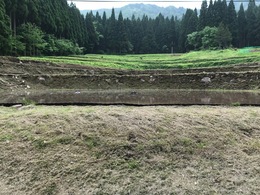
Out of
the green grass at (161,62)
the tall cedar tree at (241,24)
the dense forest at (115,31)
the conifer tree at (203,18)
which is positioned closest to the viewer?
the green grass at (161,62)

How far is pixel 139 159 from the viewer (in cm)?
326

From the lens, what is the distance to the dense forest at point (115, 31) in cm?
3075

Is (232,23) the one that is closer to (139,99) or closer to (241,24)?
(241,24)

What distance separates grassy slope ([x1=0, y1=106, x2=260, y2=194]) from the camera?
2.96 m

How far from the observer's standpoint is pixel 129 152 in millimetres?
3355

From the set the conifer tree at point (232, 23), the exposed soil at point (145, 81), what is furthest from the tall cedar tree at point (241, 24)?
the exposed soil at point (145, 81)

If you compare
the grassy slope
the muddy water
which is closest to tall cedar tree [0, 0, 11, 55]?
the muddy water

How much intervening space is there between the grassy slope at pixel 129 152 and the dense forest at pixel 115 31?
22201mm

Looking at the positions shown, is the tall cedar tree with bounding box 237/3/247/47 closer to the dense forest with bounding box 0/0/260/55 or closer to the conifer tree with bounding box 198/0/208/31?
the dense forest with bounding box 0/0/260/55

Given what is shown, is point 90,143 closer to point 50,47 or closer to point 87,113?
point 87,113

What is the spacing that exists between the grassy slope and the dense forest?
72.8 ft

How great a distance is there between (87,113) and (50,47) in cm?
3190

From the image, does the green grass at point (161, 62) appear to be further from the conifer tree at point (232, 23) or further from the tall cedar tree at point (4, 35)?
the conifer tree at point (232, 23)

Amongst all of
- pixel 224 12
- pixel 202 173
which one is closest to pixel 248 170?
pixel 202 173
